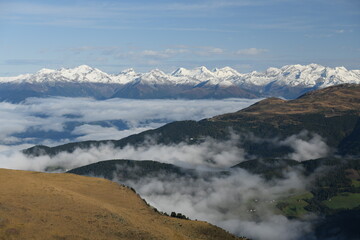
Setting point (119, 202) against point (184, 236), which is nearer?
point (184, 236)

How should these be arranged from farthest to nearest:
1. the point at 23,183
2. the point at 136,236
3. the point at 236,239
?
the point at 23,183 < the point at 236,239 < the point at 136,236

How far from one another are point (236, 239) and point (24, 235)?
180 ft

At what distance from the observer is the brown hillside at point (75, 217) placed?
335 feet

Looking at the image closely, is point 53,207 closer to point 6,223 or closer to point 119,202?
point 6,223

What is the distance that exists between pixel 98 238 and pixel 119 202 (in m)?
46.6

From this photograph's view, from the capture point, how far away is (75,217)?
370 feet

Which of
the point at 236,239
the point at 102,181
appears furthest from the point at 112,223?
the point at 102,181

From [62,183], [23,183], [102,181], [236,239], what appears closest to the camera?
[236,239]

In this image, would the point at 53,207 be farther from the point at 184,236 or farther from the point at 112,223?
the point at 184,236

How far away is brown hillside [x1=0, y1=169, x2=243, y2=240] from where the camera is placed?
4016 inches

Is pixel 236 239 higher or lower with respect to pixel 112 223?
lower


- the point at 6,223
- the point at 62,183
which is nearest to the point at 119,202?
the point at 62,183

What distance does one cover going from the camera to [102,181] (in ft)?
586

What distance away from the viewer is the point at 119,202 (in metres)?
147
